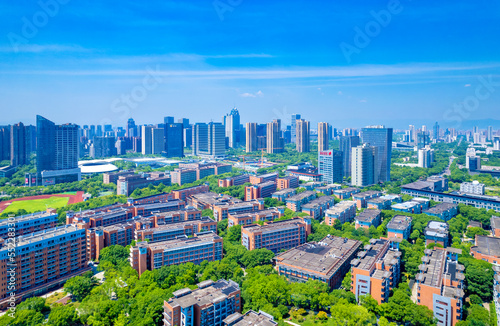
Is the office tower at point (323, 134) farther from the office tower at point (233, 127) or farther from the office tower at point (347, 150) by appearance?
the office tower at point (233, 127)

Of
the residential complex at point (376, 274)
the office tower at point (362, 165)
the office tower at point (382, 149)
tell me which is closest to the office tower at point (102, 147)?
the office tower at point (362, 165)

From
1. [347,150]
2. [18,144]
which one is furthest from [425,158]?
[18,144]

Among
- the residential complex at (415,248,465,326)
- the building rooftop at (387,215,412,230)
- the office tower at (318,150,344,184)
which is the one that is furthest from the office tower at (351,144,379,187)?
the residential complex at (415,248,465,326)

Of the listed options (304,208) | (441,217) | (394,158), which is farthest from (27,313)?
(394,158)

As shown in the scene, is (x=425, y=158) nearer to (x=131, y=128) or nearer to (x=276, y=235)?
(x=276, y=235)

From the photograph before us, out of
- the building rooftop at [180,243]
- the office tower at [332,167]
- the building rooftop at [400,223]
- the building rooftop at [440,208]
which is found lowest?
the building rooftop at [180,243]

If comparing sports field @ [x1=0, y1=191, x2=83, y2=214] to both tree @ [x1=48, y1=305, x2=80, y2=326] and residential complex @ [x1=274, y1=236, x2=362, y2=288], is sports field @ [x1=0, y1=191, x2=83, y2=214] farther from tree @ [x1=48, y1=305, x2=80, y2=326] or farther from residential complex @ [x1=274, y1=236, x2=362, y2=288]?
residential complex @ [x1=274, y1=236, x2=362, y2=288]

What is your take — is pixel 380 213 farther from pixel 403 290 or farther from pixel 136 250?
pixel 136 250
